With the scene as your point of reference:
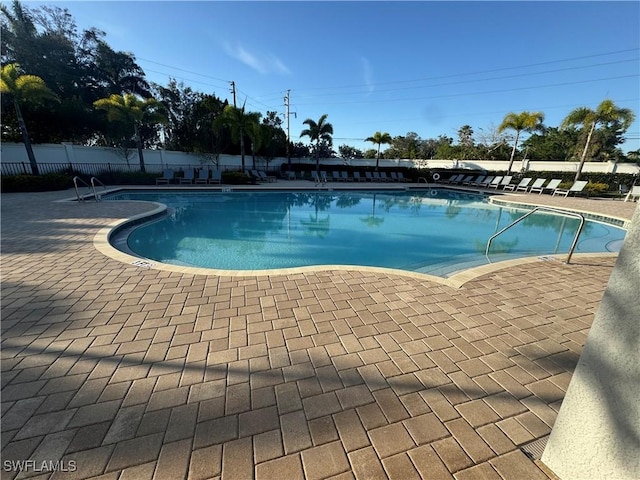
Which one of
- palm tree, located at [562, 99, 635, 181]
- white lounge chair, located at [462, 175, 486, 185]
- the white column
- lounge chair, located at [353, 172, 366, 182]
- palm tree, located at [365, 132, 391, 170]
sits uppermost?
palm tree, located at [562, 99, 635, 181]

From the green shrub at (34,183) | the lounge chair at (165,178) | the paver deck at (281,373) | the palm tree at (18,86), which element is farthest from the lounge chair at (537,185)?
the palm tree at (18,86)

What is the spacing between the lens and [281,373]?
1923mm

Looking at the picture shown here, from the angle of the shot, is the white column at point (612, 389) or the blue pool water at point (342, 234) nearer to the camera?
the white column at point (612, 389)

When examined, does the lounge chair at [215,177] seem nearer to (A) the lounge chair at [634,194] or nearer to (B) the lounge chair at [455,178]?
(B) the lounge chair at [455,178]

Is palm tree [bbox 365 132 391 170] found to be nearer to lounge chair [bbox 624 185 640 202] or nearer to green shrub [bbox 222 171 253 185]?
green shrub [bbox 222 171 253 185]

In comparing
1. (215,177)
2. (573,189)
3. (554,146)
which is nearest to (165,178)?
(215,177)

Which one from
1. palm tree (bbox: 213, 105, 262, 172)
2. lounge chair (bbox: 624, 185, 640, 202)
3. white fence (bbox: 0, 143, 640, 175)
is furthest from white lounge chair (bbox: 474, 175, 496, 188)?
palm tree (bbox: 213, 105, 262, 172)

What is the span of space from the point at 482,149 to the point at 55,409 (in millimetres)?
44188

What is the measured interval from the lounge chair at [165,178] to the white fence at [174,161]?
317 centimetres

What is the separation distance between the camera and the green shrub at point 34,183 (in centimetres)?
1045

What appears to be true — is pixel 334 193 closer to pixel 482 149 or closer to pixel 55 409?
pixel 55 409

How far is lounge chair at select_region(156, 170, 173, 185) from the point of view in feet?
50.0

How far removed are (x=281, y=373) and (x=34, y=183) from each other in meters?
14.8

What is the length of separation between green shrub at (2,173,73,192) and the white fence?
2573 millimetres
